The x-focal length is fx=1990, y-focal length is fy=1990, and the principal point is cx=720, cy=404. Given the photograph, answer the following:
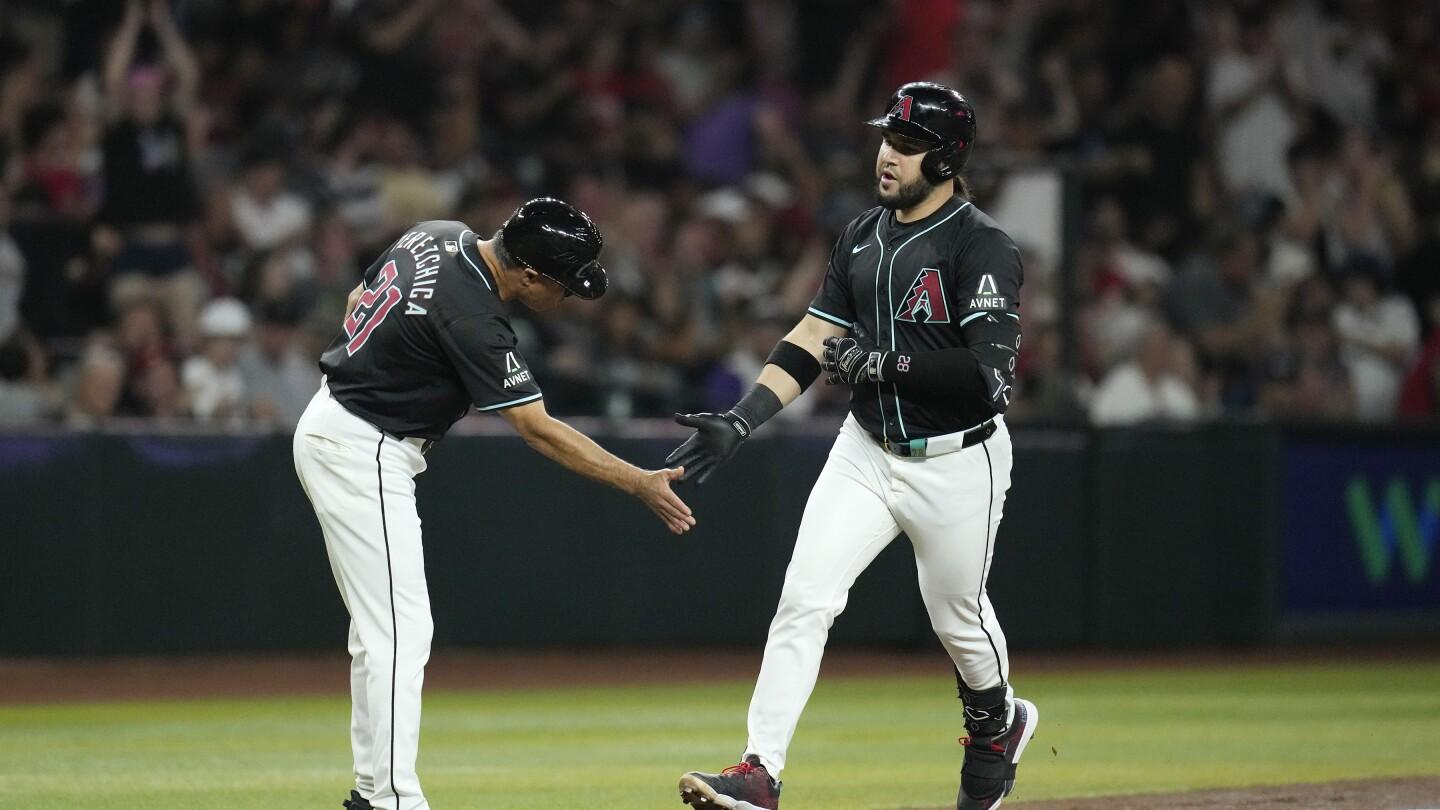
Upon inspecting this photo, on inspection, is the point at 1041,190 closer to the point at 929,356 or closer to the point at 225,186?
the point at 225,186

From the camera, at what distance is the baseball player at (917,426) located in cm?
595

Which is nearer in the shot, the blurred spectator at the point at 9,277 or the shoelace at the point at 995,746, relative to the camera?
the shoelace at the point at 995,746

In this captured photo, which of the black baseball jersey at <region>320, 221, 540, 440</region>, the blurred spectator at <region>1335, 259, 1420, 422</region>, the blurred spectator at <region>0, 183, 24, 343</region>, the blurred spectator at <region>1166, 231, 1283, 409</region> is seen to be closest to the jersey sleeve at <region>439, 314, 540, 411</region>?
the black baseball jersey at <region>320, 221, 540, 440</region>

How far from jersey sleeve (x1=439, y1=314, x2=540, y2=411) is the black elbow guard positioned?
136cm

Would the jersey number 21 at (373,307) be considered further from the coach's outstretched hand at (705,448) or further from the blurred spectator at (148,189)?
the blurred spectator at (148,189)

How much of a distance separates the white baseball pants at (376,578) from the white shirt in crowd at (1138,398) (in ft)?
27.8

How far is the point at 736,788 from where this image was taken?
18.6ft

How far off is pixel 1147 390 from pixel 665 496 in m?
8.26

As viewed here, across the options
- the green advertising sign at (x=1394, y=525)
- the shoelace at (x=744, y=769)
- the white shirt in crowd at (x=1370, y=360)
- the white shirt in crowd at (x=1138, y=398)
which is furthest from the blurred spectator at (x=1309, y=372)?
the shoelace at (x=744, y=769)

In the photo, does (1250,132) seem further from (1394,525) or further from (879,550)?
(879,550)

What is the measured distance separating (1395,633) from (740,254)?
5.33m

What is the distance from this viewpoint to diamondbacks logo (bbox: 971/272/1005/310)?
597 cm

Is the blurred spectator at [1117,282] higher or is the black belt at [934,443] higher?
the black belt at [934,443]

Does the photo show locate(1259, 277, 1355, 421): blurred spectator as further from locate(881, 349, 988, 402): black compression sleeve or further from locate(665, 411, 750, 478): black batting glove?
locate(665, 411, 750, 478): black batting glove
